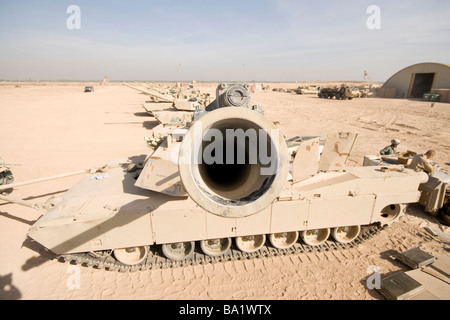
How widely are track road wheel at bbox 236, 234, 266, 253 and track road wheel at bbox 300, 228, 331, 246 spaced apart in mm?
916

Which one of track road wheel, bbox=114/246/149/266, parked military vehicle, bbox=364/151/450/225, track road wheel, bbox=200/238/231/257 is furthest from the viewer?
parked military vehicle, bbox=364/151/450/225

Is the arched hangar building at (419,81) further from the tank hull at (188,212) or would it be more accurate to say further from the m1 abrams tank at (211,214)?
the m1 abrams tank at (211,214)

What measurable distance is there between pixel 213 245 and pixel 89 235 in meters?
2.34

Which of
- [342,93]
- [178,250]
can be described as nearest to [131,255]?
[178,250]

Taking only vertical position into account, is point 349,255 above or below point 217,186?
Answer: below

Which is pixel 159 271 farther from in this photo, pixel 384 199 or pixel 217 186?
pixel 384 199

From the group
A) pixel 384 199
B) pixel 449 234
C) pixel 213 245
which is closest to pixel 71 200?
pixel 213 245

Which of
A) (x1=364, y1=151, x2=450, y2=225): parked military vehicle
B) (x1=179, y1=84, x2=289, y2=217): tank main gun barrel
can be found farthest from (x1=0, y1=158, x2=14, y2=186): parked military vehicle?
(x1=364, y1=151, x2=450, y2=225): parked military vehicle

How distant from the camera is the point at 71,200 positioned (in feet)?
15.3

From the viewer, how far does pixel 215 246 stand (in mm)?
5102

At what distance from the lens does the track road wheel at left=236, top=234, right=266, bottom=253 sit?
198 inches

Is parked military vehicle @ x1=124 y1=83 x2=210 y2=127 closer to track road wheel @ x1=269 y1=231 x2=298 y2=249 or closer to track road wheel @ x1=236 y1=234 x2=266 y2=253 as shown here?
track road wheel @ x1=236 y1=234 x2=266 y2=253

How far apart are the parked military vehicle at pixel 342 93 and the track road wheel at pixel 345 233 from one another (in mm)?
32013

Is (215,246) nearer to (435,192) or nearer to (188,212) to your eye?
(188,212)
